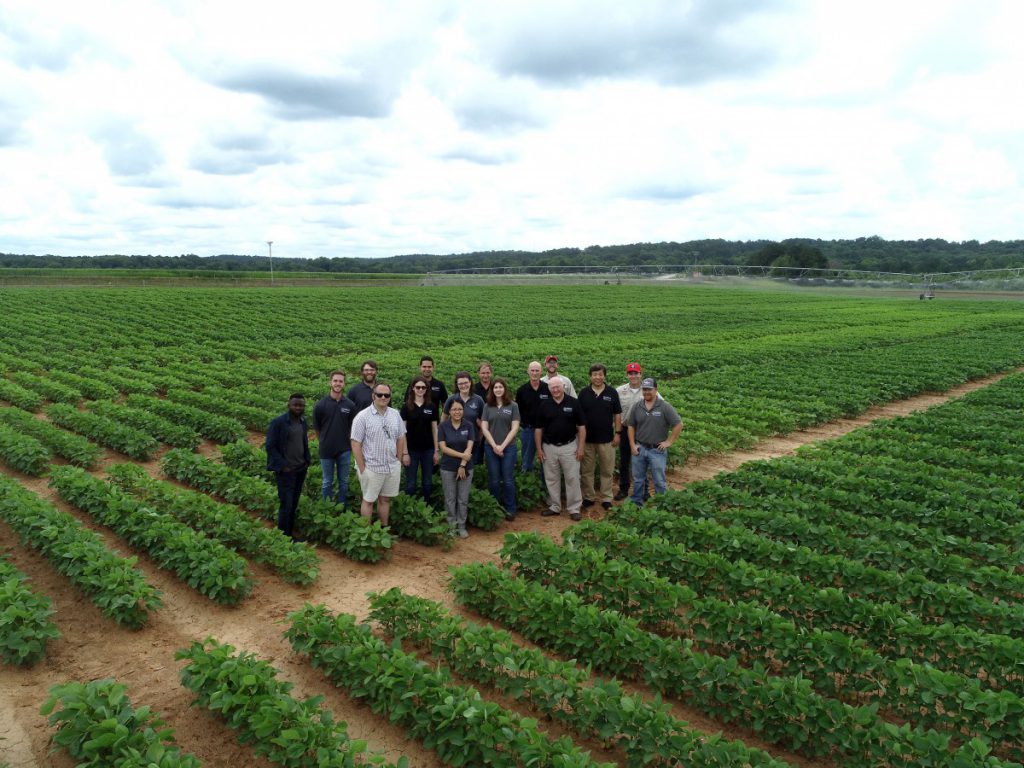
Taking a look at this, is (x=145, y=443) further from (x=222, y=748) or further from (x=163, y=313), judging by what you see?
(x=163, y=313)

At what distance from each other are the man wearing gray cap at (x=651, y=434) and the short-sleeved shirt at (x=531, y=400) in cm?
142

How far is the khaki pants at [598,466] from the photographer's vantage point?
37.3 ft

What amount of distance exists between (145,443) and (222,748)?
999cm

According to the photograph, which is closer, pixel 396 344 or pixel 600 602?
pixel 600 602

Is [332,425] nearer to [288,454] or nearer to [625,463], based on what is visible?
[288,454]

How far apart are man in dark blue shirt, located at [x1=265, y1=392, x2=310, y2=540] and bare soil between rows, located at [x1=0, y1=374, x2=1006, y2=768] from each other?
2.53 feet

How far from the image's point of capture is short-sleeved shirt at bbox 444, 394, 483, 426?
10.3 meters

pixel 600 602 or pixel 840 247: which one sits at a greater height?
pixel 840 247

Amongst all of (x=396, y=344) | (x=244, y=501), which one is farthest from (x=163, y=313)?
(x=244, y=501)

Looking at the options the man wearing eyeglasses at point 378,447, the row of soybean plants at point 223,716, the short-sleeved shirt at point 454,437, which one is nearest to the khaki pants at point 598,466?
the short-sleeved shirt at point 454,437

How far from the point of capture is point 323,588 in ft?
28.7

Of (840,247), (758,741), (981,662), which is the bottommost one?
(758,741)

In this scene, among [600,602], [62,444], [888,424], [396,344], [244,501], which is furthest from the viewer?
[396,344]

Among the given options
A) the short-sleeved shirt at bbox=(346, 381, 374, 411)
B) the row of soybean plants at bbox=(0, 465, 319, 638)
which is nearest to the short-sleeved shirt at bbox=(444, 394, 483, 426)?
the short-sleeved shirt at bbox=(346, 381, 374, 411)
